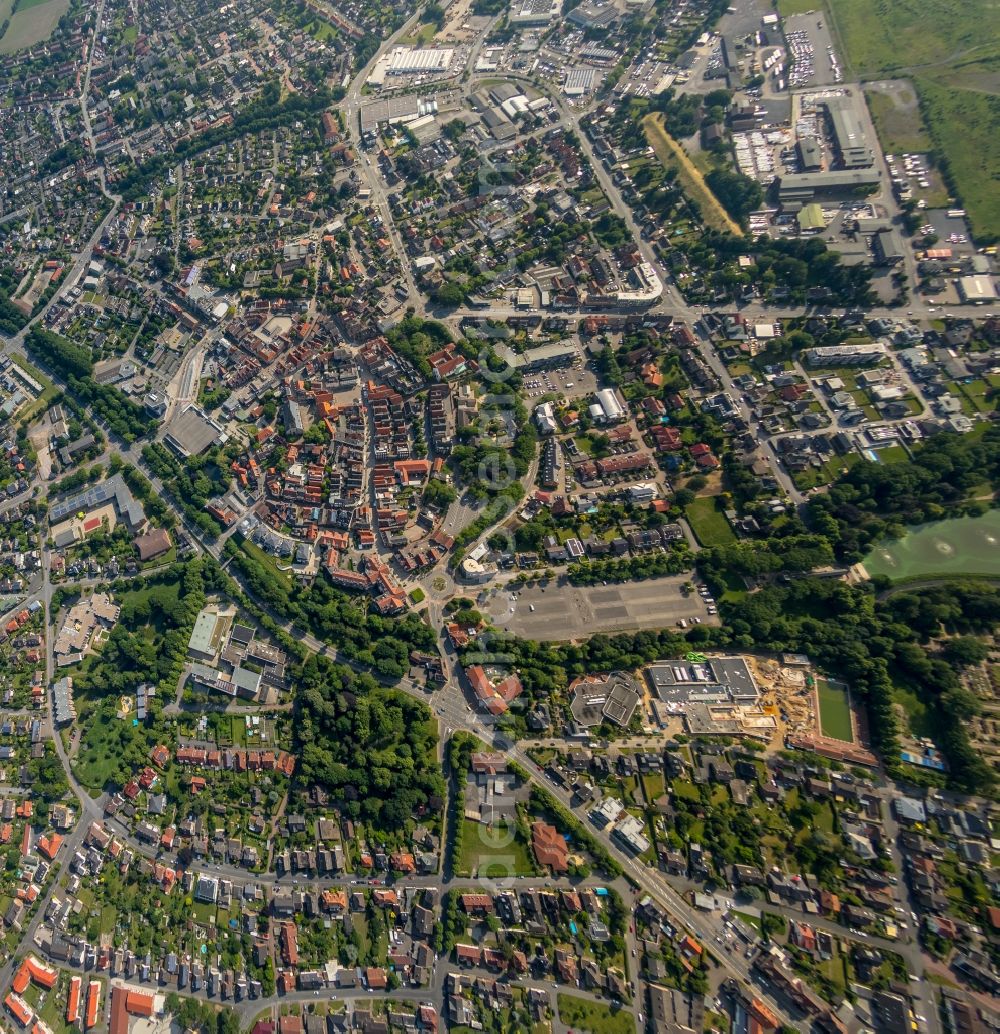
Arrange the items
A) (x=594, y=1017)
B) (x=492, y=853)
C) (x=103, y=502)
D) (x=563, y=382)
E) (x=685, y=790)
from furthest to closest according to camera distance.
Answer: (x=103, y=502), (x=563, y=382), (x=685, y=790), (x=492, y=853), (x=594, y=1017)

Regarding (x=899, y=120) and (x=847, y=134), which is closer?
(x=847, y=134)

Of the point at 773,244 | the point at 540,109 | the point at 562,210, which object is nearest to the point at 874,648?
the point at 773,244

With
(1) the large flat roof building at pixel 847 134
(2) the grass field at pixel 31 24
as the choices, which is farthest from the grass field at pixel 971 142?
(2) the grass field at pixel 31 24

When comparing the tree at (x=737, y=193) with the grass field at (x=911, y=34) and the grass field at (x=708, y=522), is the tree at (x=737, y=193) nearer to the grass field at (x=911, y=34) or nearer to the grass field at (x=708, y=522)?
the grass field at (x=911, y=34)

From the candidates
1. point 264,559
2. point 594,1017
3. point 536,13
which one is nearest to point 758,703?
point 594,1017

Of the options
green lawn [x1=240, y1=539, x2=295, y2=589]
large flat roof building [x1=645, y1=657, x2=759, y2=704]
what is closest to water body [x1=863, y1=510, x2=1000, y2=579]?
large flat roof building [x1=645, y1=657, x2=759, y2=704]

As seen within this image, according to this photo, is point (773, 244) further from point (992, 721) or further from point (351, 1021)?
point (351, 1021)

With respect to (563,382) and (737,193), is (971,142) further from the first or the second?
(563,382)

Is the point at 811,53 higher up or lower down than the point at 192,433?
higher up
